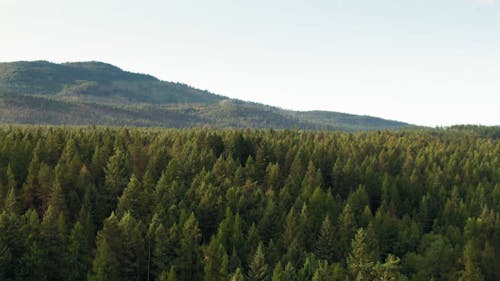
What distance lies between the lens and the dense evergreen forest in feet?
223

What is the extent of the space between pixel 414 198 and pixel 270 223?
62.2 m

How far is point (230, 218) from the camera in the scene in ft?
284

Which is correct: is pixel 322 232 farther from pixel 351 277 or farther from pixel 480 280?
pixel 480 280

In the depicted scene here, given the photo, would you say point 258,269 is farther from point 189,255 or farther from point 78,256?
point 78,256

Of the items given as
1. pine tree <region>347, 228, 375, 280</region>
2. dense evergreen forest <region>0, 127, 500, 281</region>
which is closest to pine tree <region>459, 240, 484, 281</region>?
dense evergreen forest <region>0, 127, 500, 281</region>

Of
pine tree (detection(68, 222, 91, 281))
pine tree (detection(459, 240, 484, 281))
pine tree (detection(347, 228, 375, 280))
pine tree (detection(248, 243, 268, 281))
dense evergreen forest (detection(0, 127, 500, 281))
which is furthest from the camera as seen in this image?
pine tree (detection(459, 240, 484, 281))

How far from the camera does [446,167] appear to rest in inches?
6457

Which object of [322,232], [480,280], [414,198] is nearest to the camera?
[480,280]

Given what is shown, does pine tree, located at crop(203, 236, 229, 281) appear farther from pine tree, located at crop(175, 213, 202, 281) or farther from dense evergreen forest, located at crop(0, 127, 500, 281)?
pine tree, located at crop(175, 213, 202, 281)

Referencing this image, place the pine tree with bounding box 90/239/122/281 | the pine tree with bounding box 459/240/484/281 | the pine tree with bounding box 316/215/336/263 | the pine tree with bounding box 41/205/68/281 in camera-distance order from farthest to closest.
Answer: the pine tree with bounding box 316/215/336/263, the pine tree with bounding box 459/240/484/281, the pine tree with bounding box 41/205/68/281, the pine tree with bounding box 90/239/122/281

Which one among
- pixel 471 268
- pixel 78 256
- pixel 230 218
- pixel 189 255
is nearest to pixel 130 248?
pixel 78 256

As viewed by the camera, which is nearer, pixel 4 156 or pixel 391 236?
pixel 391 236

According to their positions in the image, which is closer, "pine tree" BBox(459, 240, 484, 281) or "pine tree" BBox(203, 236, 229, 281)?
"pine tree" BBox(203, 236, 229, 281)

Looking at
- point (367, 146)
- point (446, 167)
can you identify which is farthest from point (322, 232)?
point (367, 146)
